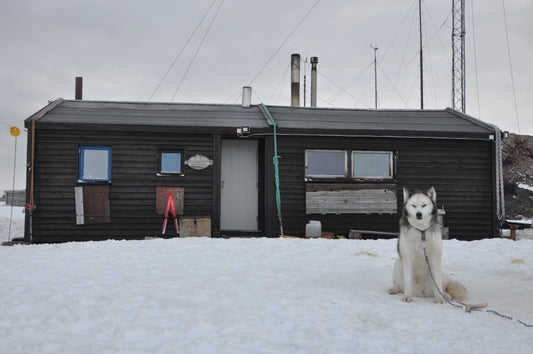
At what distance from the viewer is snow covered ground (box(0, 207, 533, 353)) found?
3379 mm

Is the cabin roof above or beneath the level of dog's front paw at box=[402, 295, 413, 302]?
above

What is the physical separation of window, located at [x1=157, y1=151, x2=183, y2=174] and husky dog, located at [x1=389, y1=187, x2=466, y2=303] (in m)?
7.58

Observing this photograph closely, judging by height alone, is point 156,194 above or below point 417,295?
above

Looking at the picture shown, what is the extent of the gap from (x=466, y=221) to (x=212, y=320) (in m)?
9.90

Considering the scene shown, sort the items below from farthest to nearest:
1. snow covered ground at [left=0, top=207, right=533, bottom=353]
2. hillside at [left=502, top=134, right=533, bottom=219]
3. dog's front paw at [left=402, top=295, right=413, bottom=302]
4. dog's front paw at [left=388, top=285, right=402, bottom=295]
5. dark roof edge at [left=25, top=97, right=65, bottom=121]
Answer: hillside at [left=502, top=134, right=533, bottom=219]
dark roof edge at [left=25, top=97, right=65, bottom=121]
dog's front paw at [left=388, top=285, right=402, bottom=295]
dog's front paw at [left=402, top=295, right=413, bottom=302]
snow covered ground at [left=0, top=207, right=533, bottom=353]

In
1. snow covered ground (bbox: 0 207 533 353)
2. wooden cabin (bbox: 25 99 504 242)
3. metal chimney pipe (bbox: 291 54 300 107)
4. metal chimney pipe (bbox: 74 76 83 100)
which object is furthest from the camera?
metal chimney pipe (bbox: 291 54 300 107)

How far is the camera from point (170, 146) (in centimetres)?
1104

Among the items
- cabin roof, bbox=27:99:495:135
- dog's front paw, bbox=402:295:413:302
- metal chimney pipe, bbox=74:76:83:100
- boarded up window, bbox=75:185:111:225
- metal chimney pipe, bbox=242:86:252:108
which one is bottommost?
dog's front paw, bbox=402:295:413:302

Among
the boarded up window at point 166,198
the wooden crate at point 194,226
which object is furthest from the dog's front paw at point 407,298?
the boarded up window at point 166,198

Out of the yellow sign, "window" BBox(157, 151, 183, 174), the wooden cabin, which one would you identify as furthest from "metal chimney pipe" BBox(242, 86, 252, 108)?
the yellow sign

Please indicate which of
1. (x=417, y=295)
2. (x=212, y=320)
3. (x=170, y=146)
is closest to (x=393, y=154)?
(x=170, y=146)

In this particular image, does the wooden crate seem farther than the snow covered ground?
Yes

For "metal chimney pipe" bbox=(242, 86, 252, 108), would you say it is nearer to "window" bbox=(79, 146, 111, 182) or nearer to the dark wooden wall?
the dark wooden wall

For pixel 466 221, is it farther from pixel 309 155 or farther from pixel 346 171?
pixel 309 155
